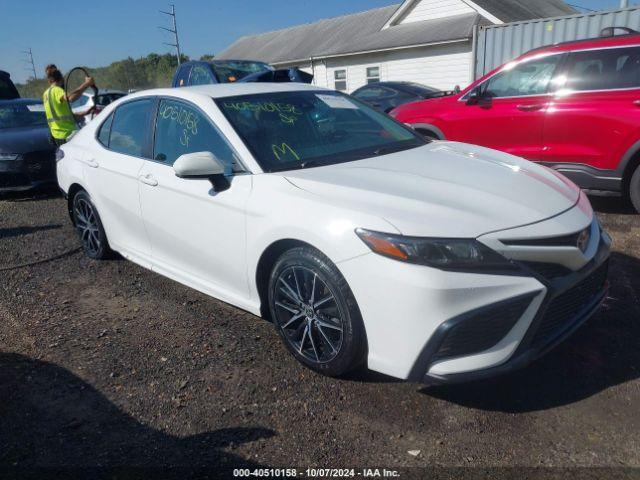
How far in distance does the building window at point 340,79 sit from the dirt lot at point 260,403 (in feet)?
69.4

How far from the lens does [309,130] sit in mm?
3580

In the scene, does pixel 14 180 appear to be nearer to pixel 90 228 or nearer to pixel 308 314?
pixel 90 228

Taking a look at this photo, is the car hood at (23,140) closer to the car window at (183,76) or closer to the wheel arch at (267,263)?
the car window at (183,76)

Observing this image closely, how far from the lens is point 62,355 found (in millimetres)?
3377

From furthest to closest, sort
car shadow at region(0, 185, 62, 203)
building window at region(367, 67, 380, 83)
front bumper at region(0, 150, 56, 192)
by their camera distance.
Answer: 1. building window at region(367, 67, 380, 83)
2. car shadow at region(0, 185, 62, 203)
3. front bumper at region(0, 150, 56, 192)

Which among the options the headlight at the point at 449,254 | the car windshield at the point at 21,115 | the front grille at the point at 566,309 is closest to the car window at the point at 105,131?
the headlight at the point at 449,254

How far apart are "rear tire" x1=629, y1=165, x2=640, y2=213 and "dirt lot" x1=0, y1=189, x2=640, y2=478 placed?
6.07 feet

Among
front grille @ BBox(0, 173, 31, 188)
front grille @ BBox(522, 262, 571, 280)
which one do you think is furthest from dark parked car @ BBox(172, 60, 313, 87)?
front grille @ BBox(522, 262, 571, 280)

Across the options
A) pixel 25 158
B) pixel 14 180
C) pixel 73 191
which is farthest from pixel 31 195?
pixel 73 191

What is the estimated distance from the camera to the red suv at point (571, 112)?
5281 mm

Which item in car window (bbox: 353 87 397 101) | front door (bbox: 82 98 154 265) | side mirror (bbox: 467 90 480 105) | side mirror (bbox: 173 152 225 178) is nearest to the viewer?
side mirror (bbox: 173 152 225 178)

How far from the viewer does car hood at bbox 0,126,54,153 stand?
7.54 meters

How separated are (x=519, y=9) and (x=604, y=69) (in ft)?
56.9

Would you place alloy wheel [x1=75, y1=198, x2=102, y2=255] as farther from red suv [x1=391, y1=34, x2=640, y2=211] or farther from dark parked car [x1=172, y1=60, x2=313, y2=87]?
dark parked car [x1=172, y1=60, x2=313, y2=87]
